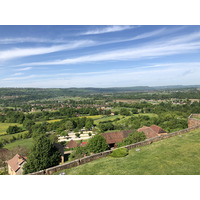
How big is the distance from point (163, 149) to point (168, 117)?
50.6 m

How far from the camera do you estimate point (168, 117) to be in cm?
5925

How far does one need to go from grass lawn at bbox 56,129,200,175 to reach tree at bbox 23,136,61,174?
42.4 feet

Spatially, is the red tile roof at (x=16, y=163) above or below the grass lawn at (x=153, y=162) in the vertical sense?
below

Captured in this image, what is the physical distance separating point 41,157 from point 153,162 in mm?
16963

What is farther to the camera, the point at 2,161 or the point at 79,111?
the point at 79,111

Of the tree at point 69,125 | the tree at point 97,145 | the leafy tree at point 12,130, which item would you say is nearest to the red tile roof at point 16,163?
the tree at point 97,145

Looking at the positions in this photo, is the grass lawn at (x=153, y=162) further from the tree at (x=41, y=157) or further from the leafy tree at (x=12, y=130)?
the leafy tree at (x=12, y=130)

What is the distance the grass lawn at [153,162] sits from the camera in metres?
9.56

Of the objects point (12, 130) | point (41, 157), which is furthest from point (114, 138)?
point (12, 130)

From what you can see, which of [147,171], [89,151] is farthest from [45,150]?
[147,171]

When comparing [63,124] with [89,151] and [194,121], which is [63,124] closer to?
[89,151]

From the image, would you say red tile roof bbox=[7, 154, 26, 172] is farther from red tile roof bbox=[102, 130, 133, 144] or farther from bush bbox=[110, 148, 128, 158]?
bush bbox=[110, 148, 128, 158]

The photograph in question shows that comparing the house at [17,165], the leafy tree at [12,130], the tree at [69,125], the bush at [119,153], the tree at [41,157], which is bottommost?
the leafy tree at [12,130]

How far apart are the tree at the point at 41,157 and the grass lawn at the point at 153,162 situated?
42.4 feet
